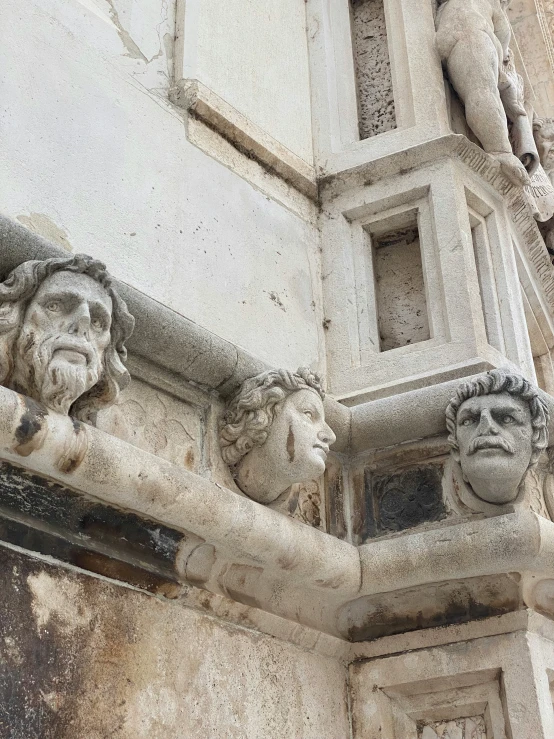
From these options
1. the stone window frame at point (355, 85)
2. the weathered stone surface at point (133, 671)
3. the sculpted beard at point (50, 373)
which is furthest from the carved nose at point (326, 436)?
the stone window frame at point (355, 85)

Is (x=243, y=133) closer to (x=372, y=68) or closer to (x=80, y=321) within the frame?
(x=372, y=68)

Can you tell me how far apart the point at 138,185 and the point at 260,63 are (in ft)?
3.35

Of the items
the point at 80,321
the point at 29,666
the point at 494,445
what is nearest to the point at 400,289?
the point at 494,445

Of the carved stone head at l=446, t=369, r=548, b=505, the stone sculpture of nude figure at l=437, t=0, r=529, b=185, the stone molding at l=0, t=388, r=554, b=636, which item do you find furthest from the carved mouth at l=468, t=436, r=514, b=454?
the stone sculpture of nude figure at l=437, t=0, r=529, b=185

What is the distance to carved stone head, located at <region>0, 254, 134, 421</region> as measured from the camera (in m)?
2.09

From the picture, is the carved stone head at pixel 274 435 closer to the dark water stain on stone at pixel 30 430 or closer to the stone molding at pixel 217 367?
the stone molding at pixel 217 367

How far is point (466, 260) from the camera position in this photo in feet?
10.4

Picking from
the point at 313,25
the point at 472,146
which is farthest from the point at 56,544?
the point at 313,25

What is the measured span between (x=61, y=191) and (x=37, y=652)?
1.14 m

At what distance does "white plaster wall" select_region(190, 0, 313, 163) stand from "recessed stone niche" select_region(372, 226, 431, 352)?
0.43 metres

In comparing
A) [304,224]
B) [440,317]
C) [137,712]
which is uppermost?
[304,224]

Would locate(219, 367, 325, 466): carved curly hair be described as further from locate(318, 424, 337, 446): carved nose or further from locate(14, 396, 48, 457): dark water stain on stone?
locate(14, 396, 48, 457): dark water stain on stone

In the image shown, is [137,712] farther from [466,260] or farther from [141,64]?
[141,64]

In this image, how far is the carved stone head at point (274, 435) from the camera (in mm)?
2562
